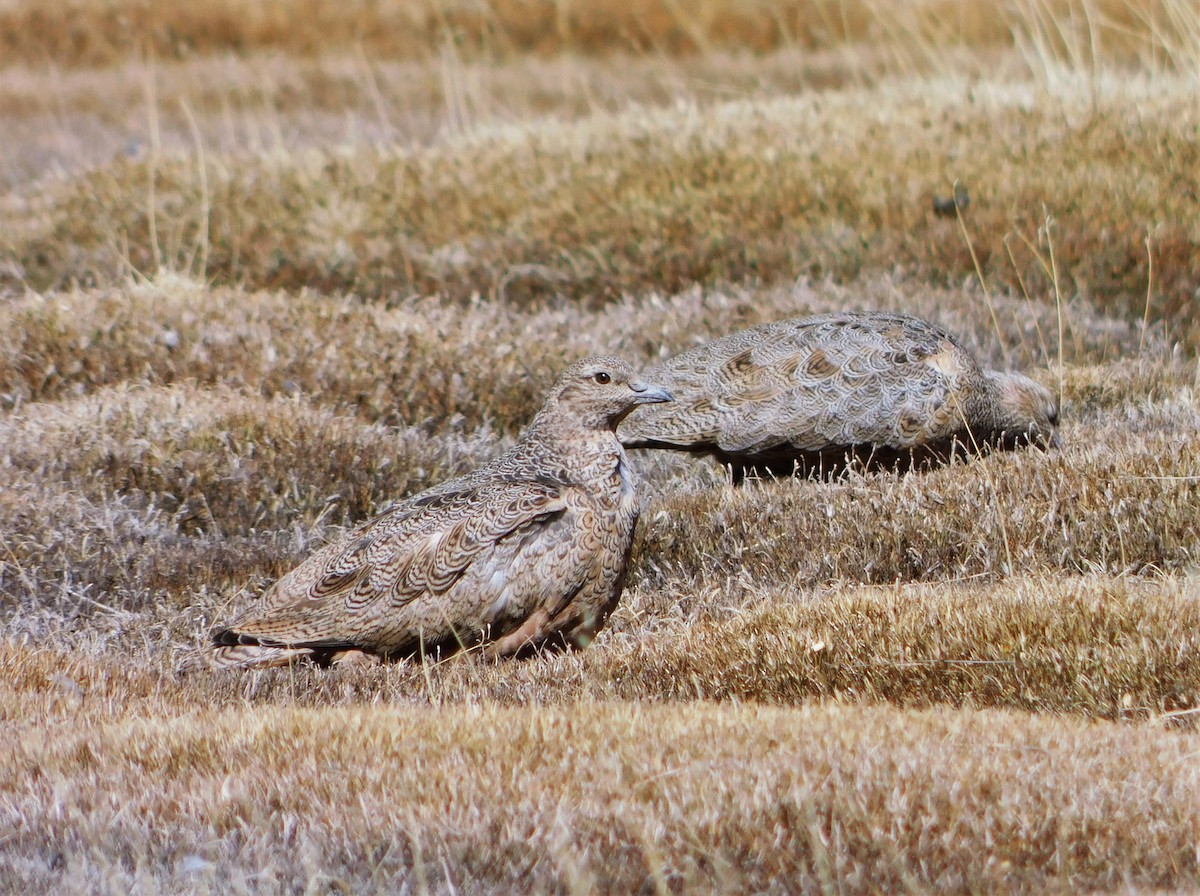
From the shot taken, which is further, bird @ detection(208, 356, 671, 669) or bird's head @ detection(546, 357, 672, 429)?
bird's head @ detection(546, 357, 672, 429)

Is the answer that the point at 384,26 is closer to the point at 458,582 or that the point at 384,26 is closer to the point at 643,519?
the point at 643,519

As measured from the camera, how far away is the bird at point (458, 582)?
17.1ft

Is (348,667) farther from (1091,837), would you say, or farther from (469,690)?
(1091,837)

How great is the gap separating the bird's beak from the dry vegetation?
883 millimetres

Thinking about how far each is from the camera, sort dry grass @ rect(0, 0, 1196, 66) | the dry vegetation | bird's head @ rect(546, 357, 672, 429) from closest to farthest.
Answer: the dry vegetation, bird's head @ rect(546, 357, 672, 429), dry grass @ rect(0, 0, 1196, 66)

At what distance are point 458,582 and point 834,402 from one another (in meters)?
2.54

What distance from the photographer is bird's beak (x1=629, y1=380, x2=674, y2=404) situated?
19.3 feet

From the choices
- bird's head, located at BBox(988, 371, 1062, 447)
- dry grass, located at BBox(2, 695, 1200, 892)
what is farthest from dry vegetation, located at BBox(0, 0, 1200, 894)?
bird's head, located at BBox(988, 371, 1062, 447)

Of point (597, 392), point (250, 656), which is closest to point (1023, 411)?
point (597, 392)

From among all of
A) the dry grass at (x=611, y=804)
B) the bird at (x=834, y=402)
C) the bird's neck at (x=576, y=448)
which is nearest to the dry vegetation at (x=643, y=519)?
the dry grass at (x=611, y=804)

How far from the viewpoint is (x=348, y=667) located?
5.30m

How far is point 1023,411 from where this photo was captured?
7.44m

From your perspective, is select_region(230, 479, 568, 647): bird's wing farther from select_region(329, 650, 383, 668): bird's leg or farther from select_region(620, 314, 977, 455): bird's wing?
select_region(620, 314, 977, 455): bird's wing

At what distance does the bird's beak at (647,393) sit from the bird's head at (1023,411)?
2241mm
